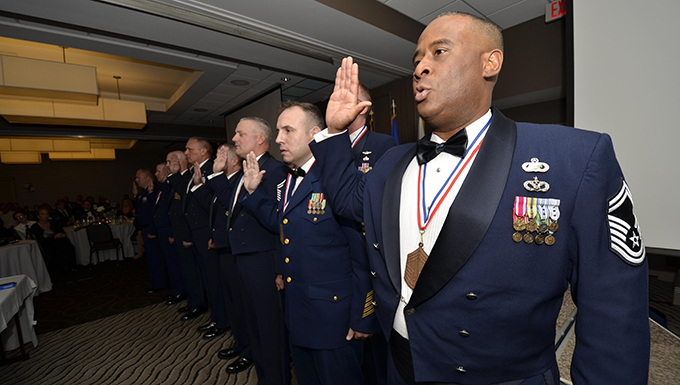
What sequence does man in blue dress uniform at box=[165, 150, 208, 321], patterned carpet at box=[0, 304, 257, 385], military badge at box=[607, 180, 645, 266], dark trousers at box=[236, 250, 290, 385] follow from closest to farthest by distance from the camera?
military badge at box=[607, 180, 645, 266], dark trousers at box=[236, 250, 290, 385], patterned carpet at box=[0, 304, 257, 385], man in blue dress uniform at box=[165, 150, 208, 321]

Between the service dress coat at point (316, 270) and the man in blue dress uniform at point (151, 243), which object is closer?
the service dress coat at point (316, 270)

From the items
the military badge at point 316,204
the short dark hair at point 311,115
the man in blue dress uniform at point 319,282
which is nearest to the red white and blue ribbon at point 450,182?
the man in blue dress uniform at point 319,282

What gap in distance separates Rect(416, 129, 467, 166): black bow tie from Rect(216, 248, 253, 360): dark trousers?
2.09 m

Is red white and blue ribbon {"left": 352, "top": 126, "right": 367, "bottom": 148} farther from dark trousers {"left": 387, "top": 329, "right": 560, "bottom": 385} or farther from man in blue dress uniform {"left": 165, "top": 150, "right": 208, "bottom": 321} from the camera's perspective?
man in blue dress uniform {"left": 165, "top": 150, "right": 208, "bottom": 321}

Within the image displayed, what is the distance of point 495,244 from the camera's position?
70cm

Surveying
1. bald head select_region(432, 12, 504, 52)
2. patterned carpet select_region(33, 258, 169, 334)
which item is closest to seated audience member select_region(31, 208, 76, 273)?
patterned carpet select_region(33, 258, 169, 334)

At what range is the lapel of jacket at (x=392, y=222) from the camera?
86 cm

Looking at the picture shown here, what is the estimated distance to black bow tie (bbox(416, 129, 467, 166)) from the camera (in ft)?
2.63

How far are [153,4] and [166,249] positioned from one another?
304 centimetres

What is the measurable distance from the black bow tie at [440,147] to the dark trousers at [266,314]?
1.60 metres

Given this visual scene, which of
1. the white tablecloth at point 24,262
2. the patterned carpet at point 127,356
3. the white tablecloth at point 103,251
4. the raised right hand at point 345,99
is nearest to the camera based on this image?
the raised right hand at point 345,99

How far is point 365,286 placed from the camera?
1.36 metres

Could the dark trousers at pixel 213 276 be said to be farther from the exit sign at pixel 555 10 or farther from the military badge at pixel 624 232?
the exit sign at pixel 555 10

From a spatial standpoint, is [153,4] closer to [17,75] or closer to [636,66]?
[17,75]
